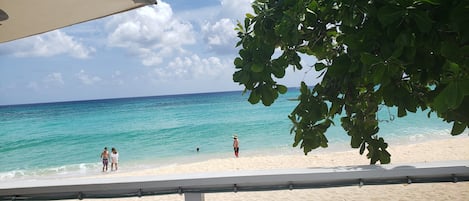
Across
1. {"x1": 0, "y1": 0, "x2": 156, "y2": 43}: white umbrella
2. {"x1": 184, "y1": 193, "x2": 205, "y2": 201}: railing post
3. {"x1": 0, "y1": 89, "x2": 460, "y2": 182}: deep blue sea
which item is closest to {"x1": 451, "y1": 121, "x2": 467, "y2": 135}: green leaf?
{"x1": 184, "y1": 193, "x2": 205, "y2": 201}: railing post

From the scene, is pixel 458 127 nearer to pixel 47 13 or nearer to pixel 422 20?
pixel 422 20

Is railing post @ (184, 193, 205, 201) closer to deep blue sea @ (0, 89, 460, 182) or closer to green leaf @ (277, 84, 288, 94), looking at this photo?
green leaf @ (277, 84, 288, 94)

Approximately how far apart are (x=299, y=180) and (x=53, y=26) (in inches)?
51.6

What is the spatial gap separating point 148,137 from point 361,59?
28.1 m

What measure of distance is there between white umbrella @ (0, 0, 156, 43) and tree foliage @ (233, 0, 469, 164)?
808 mm

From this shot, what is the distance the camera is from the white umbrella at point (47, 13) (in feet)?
4.81

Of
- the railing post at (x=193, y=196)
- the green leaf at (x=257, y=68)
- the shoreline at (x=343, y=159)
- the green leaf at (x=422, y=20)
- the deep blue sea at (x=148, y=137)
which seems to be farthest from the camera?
the deep blue sea at (x=148, y=137)

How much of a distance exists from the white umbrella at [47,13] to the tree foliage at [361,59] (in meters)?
0.81

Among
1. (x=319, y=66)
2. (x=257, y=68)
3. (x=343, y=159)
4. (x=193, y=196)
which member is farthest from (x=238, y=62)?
(x=343, y=159)

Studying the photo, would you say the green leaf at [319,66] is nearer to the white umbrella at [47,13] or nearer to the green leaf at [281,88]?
the green leaf at [281,88]

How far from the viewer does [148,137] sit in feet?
91.0

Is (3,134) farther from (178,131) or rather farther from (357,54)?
(357,54)

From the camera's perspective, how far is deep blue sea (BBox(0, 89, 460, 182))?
18.4 m

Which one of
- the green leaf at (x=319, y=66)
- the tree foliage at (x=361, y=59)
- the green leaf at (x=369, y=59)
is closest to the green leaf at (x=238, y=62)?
the tree foliage at (x=361, y=59)
